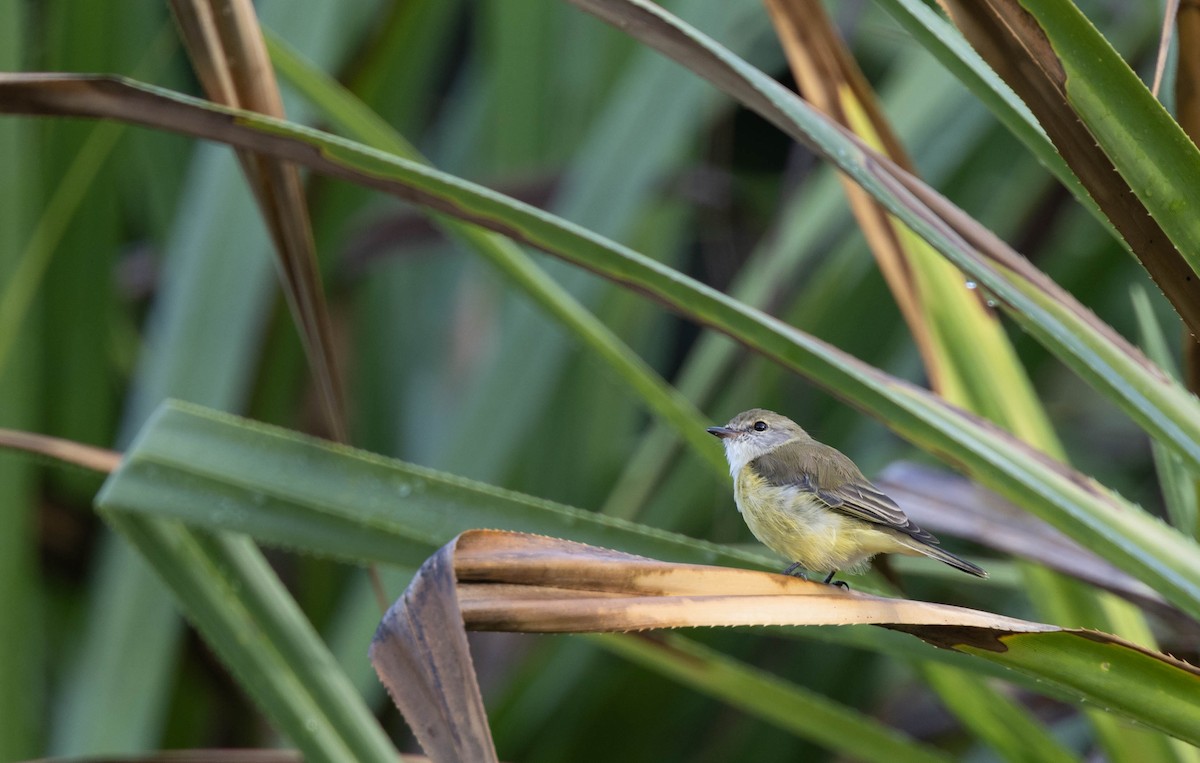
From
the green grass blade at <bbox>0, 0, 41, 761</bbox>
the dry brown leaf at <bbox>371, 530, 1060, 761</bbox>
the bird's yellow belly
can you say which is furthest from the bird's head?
the green grass blade at <bbox>0, 0, 41, 761</bbox>

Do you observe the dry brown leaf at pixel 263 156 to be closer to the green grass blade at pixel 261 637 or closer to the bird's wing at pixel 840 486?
the green grass blade at pixel 261 637

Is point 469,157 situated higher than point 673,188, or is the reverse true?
point 469,157

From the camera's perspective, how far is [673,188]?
2316mm

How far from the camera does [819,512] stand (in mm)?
1287

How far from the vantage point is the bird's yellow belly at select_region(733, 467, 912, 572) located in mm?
1235

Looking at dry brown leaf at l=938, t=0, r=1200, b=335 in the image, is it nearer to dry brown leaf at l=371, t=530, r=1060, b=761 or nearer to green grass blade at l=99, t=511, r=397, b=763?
dry brown leaf at l=371, t=530, r=1060, b=761

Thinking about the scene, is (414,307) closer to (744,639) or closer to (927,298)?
(744,639)

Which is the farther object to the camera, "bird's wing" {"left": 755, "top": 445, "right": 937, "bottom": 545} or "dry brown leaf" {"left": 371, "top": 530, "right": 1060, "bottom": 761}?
"bird's wing" {"left": 755, "top": 445, "right": 937, "bottom": 545}

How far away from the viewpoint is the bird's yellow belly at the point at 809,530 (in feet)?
4.05

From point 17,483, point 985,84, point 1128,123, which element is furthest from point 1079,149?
point 17,483

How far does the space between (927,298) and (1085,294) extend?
724 millimetres

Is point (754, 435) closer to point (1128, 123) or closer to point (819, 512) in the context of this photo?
point (819, 512)

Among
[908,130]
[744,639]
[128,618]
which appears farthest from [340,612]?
[908,130]

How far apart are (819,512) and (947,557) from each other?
24cm
